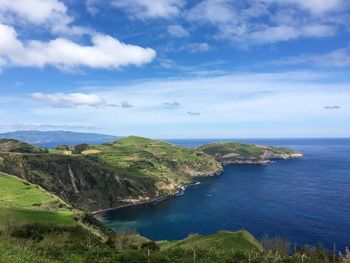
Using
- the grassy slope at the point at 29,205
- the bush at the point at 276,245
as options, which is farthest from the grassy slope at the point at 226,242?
the grassy slope at the point at 29,205

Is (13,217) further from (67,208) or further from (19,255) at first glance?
(19,255)

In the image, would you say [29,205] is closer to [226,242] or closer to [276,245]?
[226,242]

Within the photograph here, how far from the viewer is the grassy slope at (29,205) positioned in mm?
115856

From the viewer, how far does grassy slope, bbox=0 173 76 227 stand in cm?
11586

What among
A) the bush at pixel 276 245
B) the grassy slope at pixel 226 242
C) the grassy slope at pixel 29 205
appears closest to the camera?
the grassy slope at pixel 226 242

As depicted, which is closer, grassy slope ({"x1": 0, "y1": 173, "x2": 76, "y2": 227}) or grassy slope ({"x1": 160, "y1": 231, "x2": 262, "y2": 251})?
grassy slope ({"x1": 160, "y1": 231, "x2": 262, "y2": 251})

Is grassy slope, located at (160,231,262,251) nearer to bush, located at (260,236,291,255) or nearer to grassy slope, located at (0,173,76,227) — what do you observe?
bush, located at (260,236,291,255)

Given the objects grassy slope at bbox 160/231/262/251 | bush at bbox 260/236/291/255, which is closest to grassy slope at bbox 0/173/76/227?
grassy slope at bbox 160/231/262/251

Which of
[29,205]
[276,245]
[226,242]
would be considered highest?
[226,242]

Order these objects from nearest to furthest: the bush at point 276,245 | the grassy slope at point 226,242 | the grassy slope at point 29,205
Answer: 1. the grassy slope at point 226,242
2. the bush at point 276,245
3. the grassy slope at point 29,205

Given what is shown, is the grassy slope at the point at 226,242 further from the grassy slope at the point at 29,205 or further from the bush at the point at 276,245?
the grassy slope at the point at 29,205

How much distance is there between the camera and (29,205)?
486 ft

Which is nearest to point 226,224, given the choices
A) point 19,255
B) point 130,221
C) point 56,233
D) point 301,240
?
point 301,240

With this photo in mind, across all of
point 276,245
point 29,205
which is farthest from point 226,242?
point 29,205
